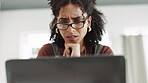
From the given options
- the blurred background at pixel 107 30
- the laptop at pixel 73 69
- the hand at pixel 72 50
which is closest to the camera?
the laptop at pixel 73 69

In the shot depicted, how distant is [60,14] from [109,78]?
0.58 m

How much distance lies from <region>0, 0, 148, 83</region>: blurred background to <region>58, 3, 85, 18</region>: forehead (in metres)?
2.84

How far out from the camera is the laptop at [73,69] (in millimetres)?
614

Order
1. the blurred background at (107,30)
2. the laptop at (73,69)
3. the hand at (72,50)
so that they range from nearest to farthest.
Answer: the laptop at (73,69) < the hand at (72,50) < the blurred background at (107,30)

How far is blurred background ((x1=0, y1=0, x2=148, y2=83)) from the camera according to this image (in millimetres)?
3936

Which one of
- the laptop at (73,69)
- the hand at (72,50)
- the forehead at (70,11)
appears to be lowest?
the laptop at (73,69)

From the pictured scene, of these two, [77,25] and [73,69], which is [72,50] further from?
[73,69]

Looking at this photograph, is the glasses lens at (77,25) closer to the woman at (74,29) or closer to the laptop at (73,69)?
the woman at (74,29)

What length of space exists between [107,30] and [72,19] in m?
2.96

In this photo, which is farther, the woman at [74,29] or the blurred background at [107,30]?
the blurred background at [107,30]

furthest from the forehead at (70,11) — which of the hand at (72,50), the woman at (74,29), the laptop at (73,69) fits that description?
the laptop at (73,69)

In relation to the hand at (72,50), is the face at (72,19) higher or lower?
higher

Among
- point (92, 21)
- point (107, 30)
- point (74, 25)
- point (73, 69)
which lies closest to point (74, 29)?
point (74, 25)

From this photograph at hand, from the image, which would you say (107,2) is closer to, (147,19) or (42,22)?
(147,19)
